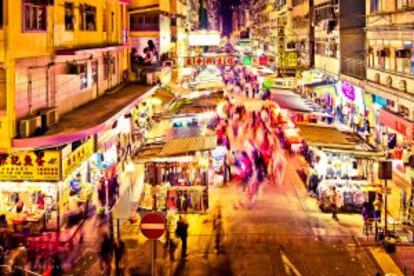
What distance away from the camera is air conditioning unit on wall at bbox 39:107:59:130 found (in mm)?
20016

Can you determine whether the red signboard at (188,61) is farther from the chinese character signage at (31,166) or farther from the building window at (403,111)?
the chinese character signage at (31,166)

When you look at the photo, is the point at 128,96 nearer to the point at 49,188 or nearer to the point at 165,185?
the point at 165,185

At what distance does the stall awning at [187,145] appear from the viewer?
25250 mm

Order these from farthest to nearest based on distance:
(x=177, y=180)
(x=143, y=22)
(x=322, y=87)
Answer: (x=322, y=87) → (x=143, y=22) → (x=177, y=180)

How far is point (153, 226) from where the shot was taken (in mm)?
12617

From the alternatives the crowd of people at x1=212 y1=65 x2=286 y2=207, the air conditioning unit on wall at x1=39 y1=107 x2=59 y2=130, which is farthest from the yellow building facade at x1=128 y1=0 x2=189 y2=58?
the air conditioning unit on wall at x1=39 y1=107 x2=59 y2=130

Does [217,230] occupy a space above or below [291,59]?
below

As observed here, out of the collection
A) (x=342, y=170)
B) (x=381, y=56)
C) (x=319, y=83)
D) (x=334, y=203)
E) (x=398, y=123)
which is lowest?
(x=334, y=203)

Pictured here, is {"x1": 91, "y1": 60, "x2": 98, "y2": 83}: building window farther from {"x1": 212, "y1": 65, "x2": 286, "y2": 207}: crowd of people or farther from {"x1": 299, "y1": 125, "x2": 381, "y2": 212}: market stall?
{"x1": 299, "y1": 125, "x2": 381, "y2": 212}: market stall

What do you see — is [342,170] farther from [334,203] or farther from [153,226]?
[153,226]

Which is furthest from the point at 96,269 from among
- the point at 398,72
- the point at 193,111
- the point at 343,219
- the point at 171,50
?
the point at 171,50

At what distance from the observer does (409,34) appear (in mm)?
26906

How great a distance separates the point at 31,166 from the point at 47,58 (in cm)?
420

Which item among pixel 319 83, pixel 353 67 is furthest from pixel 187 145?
pixel 319 83
